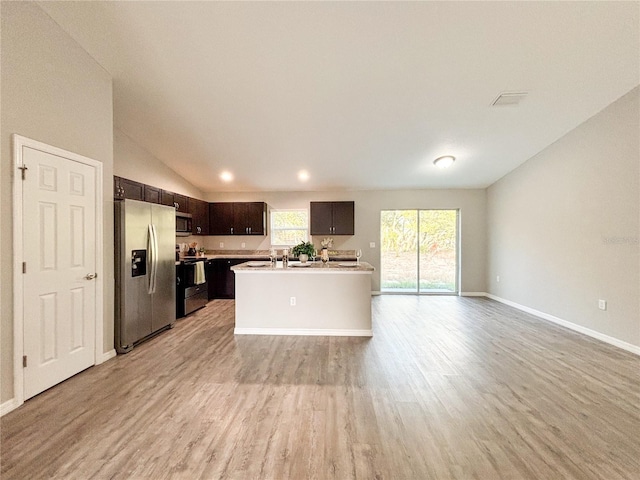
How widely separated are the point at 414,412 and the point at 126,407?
225cm

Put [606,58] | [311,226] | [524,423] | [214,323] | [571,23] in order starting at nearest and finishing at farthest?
[524,423] < [571,23] < [606,58] < [214,323] < [311,226]

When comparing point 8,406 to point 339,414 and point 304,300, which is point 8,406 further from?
point 304,300

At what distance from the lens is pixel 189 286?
4.90 metres

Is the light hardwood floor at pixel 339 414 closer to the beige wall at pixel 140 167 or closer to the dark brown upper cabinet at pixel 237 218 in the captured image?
the beige wall at pixel 140 167

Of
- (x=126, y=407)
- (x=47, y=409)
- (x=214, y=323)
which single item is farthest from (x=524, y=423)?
(x=214, y=323)

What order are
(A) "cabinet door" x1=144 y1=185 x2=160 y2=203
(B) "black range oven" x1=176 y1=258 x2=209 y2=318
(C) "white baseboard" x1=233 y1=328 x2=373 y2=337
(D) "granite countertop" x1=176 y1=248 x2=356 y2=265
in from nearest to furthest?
(C) "white baseboard" x1=233 y1=328 x2=373 y2=337 < (A) "cabinet door" x1=144 y1=185 x2=160 y2=203 < (B) "black range oven" x1=176 y1=258 x2=209 y2=318 < (D) "granite countertop" x1=176 y1=248 x2=356 y2=265

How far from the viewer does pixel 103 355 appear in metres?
2.98

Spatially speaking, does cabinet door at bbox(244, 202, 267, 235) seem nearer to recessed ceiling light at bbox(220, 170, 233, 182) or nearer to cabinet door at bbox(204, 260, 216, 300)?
recessed ceiling light at bbox(220, 170, 233, 182)

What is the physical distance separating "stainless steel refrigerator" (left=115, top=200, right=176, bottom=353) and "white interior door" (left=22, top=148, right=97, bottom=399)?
1.04ft

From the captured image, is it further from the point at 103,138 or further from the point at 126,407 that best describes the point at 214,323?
the point at 103,138

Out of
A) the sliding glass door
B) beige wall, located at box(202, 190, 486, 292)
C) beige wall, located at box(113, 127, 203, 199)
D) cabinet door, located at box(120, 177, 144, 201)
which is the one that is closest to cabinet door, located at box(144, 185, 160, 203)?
cabinet door, located at box(120, 177, 144, 201)

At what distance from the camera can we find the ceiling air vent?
3.33 m

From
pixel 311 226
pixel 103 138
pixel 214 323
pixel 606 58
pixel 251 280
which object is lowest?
pixel 214 323

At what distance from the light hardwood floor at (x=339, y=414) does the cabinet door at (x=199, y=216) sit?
3130 mm
